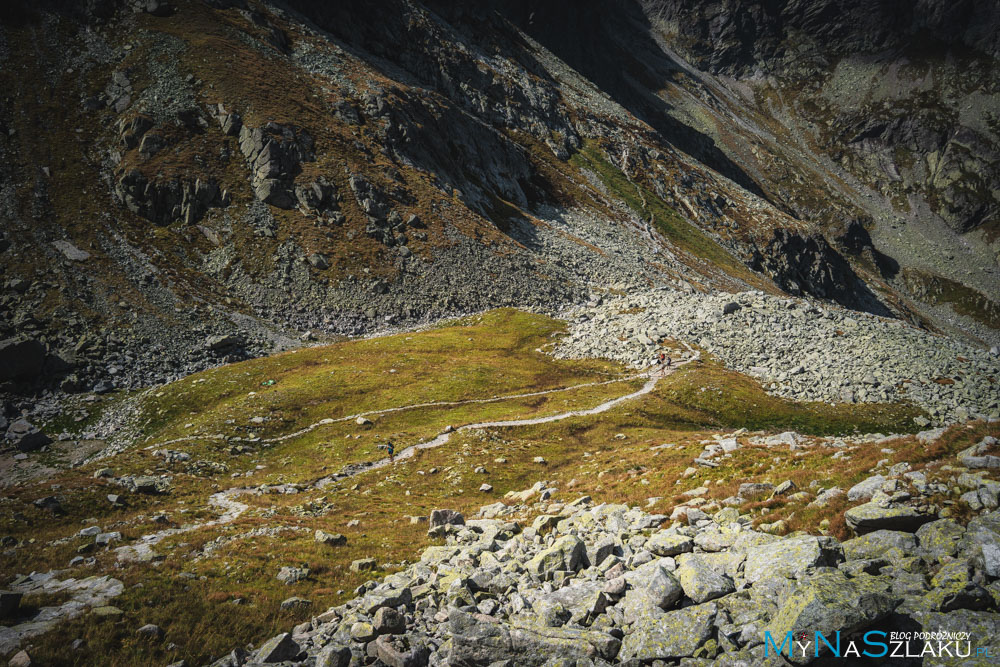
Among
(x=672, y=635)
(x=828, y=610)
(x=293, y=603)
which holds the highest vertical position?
(x=828, y=610)

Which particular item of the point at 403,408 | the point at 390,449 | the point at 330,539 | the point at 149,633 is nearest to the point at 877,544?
the point at 149,633

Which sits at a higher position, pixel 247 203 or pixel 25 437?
pixel 247 203

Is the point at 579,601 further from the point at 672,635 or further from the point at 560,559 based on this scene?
the point at 672,635

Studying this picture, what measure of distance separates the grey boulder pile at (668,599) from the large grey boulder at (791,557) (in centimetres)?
4

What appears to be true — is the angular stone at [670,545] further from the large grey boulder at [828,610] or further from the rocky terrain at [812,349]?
the rocky terrain at [812,349]

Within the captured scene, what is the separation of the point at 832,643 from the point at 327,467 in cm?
3576

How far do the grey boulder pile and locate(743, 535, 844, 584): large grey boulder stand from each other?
37 millimetres

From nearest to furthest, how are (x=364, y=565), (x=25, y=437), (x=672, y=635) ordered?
(x=672, y=635), (x=364, y=565), (x=25, y=437)

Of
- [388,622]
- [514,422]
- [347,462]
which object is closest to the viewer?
[388,622]

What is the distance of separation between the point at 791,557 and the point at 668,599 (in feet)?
10.4

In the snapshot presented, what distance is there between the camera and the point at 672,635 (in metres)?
10.3

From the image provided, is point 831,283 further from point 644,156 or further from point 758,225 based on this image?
point 644,156

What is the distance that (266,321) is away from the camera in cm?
7081

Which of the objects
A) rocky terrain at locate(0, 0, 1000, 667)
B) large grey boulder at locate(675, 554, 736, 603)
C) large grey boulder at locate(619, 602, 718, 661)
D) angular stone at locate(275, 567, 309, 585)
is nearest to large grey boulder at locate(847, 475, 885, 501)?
rocky terrain at locate(0, 0, 1000, 667)
